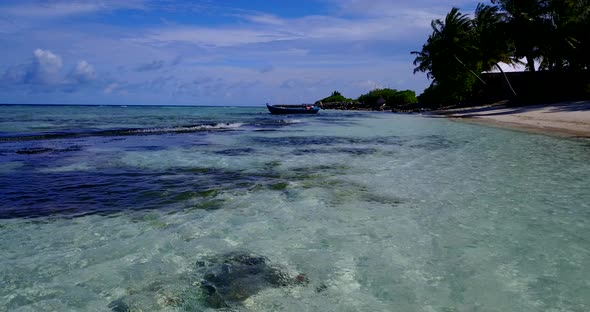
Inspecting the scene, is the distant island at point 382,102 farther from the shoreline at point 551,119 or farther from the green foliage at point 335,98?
the shoreline at point 551,119

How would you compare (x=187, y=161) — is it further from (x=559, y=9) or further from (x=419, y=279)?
(x=559, y=9)

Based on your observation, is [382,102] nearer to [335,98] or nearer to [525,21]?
[335,98]

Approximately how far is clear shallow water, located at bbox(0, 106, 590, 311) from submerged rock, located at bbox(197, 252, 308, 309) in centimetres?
10

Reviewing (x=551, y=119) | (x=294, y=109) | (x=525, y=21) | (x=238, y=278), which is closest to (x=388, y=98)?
(x=294, y=109)

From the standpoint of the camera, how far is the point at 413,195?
8180 millimetres

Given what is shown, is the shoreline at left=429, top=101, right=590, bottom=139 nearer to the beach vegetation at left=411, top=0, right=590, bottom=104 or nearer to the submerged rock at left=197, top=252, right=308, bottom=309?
the beach vegetation at left=411, top=0, right=590, bottom=104

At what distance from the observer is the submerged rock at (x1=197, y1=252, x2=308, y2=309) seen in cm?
396

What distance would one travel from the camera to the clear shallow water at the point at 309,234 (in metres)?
4.06

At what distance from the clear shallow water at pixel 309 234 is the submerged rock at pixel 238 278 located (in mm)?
102

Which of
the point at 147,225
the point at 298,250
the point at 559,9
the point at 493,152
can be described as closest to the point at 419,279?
the point at 298,250

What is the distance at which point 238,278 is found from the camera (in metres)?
4.35

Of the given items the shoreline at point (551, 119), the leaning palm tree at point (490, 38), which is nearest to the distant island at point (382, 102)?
the leaning palm tree at point (490, 38)

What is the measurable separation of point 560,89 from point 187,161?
36.8 m

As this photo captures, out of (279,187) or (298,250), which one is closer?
(298,250)
